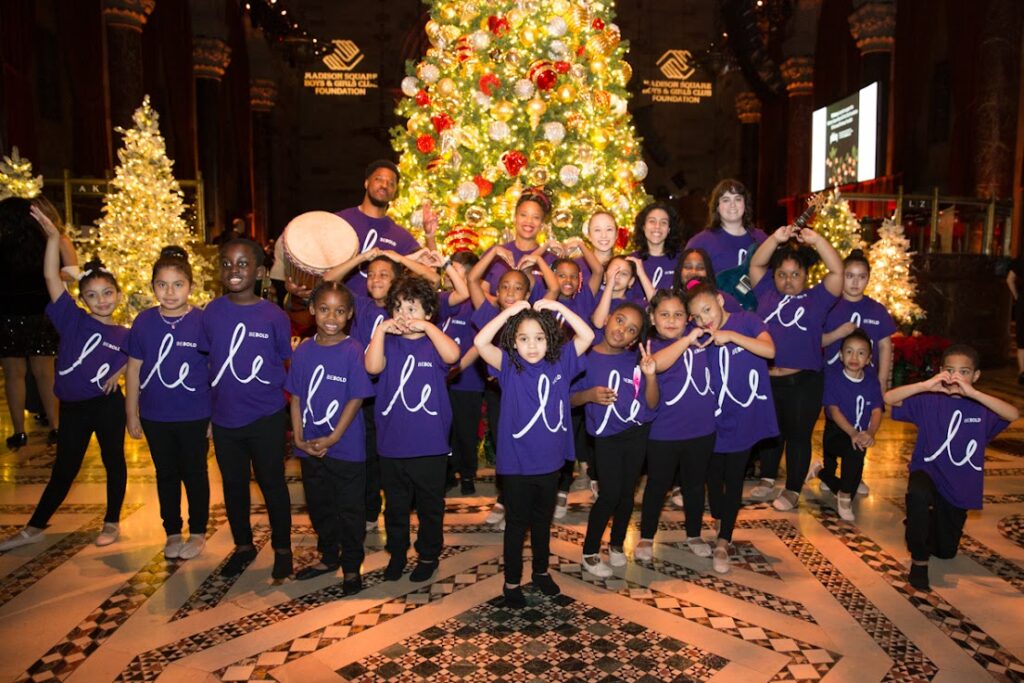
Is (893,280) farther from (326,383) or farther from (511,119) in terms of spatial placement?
(326,383)

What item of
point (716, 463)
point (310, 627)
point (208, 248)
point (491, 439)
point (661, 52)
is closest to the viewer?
point (310, 627)

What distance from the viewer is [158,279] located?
145 inches

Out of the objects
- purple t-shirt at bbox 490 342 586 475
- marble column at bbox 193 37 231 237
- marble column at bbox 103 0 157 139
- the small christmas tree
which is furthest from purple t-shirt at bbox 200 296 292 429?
marble column at bbox 193 37 231 237

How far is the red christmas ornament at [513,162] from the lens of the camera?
6.12 metres

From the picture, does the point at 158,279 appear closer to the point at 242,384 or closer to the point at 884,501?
the point at 242,384

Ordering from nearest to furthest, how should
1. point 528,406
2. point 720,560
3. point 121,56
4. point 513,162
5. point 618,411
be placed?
point 528,406 → point 618,411 → point 720,560 → point 513,162 → point 121,56

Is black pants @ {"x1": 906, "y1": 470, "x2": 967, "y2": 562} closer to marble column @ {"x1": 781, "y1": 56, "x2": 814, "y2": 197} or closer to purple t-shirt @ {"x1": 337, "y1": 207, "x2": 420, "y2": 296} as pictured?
purple t-shirt @ {"x1": 337, "y1": 207, "x2": 420, "y2": 296}

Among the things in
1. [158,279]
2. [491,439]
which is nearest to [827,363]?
[491,439]

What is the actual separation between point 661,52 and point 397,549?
68.7ft

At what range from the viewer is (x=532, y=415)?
3334mm

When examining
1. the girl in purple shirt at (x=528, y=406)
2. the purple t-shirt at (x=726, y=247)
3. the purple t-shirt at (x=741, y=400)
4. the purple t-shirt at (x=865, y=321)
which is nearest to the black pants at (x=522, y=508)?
the girl in purple shirt at (x=528, y=406)

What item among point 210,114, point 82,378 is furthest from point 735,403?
point 210,114

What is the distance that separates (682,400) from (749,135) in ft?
63.2

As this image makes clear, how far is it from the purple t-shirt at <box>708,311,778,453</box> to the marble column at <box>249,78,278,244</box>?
748 inches
